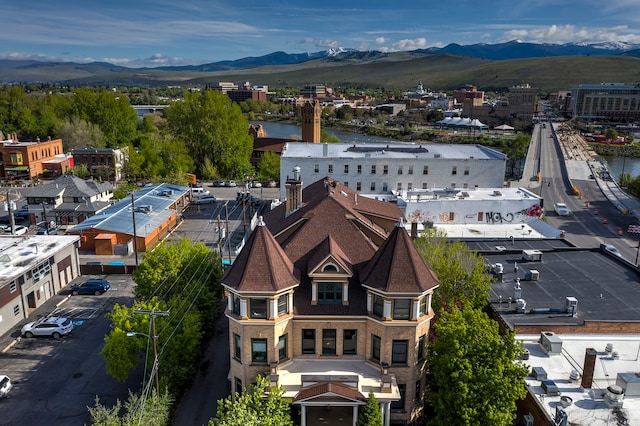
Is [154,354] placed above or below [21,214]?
above

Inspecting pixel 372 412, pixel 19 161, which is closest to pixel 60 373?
pixel 372 412

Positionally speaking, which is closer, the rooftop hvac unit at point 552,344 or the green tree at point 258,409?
the green tree at point 258,409

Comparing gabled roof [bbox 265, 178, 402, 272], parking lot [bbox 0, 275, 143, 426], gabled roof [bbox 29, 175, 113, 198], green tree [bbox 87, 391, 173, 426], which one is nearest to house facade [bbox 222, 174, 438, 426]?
gabled roof [bbox 265, 178, 402, 272]

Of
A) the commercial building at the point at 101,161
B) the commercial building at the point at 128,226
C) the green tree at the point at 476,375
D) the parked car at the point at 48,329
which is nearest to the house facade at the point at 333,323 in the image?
the green tree at the point at 476,375

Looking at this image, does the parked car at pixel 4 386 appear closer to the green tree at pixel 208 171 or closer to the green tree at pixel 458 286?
the green tree at pixel 458 286

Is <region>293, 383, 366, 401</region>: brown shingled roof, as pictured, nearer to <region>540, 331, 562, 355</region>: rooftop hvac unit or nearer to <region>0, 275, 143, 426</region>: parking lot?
<region>540, 331, 562, 355</region>: rooftop hvac unit

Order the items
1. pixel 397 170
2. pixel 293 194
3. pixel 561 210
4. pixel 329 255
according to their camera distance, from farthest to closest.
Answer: pixel 561 210
pixel 397 170
pixel 293 194
pixel 329 255

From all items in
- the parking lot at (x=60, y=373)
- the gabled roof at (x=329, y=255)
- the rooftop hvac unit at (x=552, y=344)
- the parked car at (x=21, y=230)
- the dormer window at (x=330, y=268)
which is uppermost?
the gabled roof at (x=329, y=255)

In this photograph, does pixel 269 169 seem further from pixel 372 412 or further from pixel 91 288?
pixel 372 412
